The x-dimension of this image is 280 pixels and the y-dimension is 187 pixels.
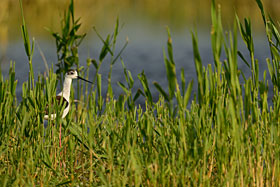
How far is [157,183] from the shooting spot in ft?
8.54

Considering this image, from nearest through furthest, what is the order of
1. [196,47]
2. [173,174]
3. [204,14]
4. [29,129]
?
[196,47], [173,174], [29,129], [204,14]

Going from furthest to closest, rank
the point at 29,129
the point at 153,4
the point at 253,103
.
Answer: the point at 153,4 < the point at 29,129 < the point at 253,103

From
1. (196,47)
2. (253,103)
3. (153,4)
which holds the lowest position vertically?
(253,103)

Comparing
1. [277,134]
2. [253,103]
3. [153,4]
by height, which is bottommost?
[277,134]

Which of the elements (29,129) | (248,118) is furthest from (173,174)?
(29,129)

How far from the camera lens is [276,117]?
9.13 ft

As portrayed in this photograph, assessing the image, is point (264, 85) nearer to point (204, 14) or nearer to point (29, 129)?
point (29, 129)

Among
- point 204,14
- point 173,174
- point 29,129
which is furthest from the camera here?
point 204,14

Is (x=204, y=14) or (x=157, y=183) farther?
(x=204, y=14)

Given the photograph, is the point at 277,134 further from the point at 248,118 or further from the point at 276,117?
the point at 248,118

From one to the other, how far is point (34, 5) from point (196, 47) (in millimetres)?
14312

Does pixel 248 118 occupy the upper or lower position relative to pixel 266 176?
upper

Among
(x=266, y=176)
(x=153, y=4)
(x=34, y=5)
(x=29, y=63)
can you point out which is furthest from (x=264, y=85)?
(x=153, y=4)

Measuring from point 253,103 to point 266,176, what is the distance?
0.47m
